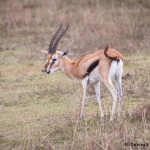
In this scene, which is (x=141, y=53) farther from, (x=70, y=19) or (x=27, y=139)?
(x=27, y=139)

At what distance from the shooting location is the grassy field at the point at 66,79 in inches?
271

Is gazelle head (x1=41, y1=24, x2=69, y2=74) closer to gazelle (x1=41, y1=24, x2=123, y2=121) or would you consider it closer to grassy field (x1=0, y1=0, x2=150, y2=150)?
gazelle (x1=41, y1=24, x2=123, y2=121)

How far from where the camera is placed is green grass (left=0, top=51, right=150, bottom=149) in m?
6.59

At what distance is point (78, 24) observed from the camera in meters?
16.7

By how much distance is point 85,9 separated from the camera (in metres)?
19.1

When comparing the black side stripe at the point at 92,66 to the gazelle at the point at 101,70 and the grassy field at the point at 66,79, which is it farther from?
the grassy field at the point at 66,79

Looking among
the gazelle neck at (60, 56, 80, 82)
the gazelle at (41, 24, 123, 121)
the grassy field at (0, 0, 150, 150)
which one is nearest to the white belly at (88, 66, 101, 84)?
the gazelle at (41, 24, 123, 121)

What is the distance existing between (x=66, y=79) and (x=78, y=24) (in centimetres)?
578

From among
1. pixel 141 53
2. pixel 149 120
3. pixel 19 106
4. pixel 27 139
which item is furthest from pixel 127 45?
pixel 27 139

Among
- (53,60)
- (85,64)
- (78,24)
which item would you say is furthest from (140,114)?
(78,24)

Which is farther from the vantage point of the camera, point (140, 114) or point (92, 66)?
point (92, 66)

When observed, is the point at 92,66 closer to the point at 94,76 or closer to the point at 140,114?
the point at 94,76

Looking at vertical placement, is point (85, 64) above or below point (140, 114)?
above

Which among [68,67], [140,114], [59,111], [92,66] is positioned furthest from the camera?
[59,111]
